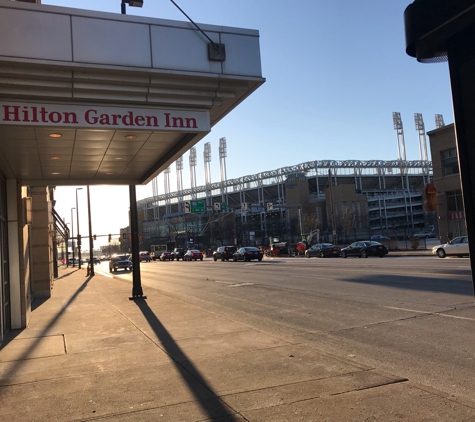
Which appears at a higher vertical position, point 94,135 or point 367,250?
point 94,135

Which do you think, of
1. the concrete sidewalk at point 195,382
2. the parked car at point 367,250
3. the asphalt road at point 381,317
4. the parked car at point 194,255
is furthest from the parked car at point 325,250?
the concrete sidewalk at point 195,382

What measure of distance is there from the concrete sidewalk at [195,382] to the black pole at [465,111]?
300 cm

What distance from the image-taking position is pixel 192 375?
6.59 meters

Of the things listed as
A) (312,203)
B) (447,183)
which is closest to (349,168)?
(312,203)

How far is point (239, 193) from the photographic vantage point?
135750mm

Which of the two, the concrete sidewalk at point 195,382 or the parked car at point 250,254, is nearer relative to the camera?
the concrete sidewalk at point 195,382

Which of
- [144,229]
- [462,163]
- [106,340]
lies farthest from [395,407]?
[144,229]

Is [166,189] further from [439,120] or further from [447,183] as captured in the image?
[447,183]

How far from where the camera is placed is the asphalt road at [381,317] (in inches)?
266

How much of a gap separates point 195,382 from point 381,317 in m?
5.69

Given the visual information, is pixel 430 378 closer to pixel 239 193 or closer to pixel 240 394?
pixel 240 394

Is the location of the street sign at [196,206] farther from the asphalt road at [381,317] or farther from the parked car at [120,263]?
the asphalt road at [381,317]

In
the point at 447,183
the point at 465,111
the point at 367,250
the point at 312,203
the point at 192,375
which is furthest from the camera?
the point at 312,203

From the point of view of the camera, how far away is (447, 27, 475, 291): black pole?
2422 mm
